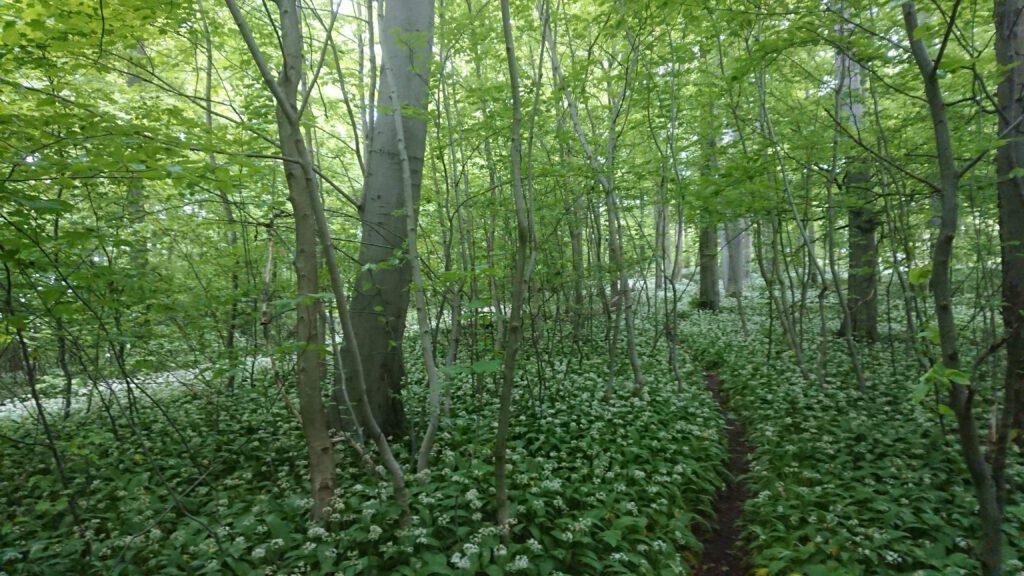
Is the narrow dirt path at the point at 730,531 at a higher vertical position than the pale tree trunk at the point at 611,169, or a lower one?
lower

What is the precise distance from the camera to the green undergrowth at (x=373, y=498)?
11.0ft

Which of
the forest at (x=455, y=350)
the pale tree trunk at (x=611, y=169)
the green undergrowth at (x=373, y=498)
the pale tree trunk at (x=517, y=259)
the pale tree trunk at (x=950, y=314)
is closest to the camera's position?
the pale tree trunk at (x=950, y=314)

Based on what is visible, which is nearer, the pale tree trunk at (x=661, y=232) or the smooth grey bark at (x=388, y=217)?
the smooth grey bark at (x=388, y=217)

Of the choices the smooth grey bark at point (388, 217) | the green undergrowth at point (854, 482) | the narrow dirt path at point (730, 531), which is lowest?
the narrow dirt path at point (730, 531)

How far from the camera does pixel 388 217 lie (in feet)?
16.1

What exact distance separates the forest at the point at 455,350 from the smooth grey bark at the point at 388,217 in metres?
0.03

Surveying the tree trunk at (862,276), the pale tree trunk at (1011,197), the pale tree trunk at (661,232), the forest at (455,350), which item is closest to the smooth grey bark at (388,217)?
the forest at (455,350)

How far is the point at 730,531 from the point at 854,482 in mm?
1204

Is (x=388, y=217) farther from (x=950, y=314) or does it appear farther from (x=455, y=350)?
(x=950, y=314)

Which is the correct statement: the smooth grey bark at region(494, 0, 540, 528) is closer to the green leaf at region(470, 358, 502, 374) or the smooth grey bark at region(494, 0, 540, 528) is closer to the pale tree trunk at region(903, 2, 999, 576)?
the green leaf at region(470, 358, 502, 374)

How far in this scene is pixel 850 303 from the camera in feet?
32.1

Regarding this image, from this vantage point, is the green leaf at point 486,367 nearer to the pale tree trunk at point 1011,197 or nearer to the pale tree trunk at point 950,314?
the pale tree trunk at point 950,314

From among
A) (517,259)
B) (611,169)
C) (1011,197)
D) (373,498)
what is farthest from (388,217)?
(1011,197)

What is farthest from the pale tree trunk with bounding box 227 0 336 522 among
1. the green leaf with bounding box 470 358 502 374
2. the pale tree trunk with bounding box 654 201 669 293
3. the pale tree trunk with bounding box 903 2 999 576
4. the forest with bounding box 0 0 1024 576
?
the pale tree trunk with bounding box 654 201 669 293
